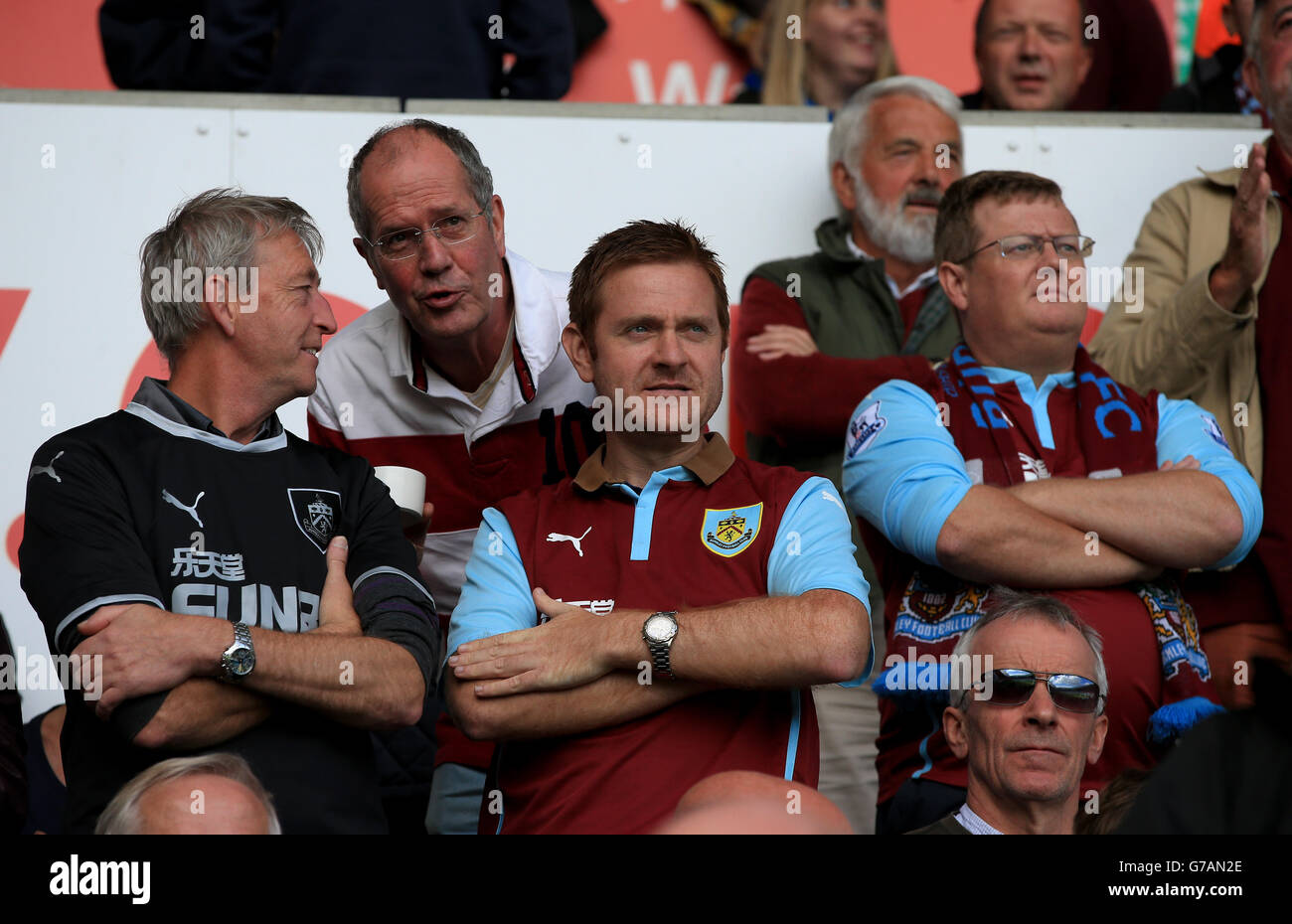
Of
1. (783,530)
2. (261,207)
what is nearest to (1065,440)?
(783,530)

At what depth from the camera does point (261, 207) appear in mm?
3178

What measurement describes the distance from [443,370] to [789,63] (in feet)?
7.08

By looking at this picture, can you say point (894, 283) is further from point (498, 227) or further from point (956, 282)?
point (498, 227)

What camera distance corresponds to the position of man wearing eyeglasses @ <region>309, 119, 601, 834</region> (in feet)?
11.8

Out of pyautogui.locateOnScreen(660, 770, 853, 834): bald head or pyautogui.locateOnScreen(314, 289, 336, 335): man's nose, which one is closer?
pyautogui.locateOnScreen(660, 770, 853, 834): bald head

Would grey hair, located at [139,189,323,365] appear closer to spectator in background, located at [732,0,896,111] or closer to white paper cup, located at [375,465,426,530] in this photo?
white paper cup, located at [375,465,426,530]

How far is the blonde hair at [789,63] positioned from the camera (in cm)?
530

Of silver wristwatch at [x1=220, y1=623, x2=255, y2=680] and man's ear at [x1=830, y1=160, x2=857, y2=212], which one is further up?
man's ear at [x1=830, y1=160, x2=857, y2=212]

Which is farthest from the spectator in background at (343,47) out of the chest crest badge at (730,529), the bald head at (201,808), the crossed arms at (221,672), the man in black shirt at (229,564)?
the bald head at (201,808)

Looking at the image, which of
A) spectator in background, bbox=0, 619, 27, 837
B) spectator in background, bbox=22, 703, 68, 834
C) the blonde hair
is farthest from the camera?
the blonde hair

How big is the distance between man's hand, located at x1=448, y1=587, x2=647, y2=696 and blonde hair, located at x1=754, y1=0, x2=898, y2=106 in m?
3.00

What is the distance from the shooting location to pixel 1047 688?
3055mm

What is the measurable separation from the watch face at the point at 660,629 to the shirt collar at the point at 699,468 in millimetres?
361

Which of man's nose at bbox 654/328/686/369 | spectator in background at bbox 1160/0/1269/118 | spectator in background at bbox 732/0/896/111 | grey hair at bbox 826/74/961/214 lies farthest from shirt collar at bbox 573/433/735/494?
spectator in background at bbox 1160/0/1269/118
